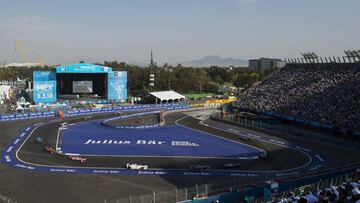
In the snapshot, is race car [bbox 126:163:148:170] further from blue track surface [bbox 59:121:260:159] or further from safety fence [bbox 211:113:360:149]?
safety fence [bbox 211:113:360:149]

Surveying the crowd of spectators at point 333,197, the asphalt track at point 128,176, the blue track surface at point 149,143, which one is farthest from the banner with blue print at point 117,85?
the crowd of spectators at point 333,197

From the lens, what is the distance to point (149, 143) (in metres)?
49.6

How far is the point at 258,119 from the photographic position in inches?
2625

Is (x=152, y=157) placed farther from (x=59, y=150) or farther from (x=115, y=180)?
(x=59, y=150)

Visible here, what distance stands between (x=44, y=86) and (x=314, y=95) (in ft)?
208

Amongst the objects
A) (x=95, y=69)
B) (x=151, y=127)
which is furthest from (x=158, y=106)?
(x=151, y=127)

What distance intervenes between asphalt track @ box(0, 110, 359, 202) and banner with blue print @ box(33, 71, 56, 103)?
117ft

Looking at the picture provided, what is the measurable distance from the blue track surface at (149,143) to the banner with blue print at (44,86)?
1302 inches

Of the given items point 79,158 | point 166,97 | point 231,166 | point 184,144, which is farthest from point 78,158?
point 166,97

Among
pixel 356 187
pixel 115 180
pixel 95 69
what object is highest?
pixel 95 69

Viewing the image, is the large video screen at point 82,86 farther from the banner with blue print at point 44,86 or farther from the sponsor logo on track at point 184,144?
the sponsor logo on track at point 184,144

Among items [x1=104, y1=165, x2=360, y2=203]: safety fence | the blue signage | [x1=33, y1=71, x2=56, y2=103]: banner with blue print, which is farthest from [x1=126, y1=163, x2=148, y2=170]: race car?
the blue signage

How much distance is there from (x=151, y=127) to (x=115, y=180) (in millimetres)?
29580

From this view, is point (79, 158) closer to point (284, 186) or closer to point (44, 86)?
point (284, 186)
